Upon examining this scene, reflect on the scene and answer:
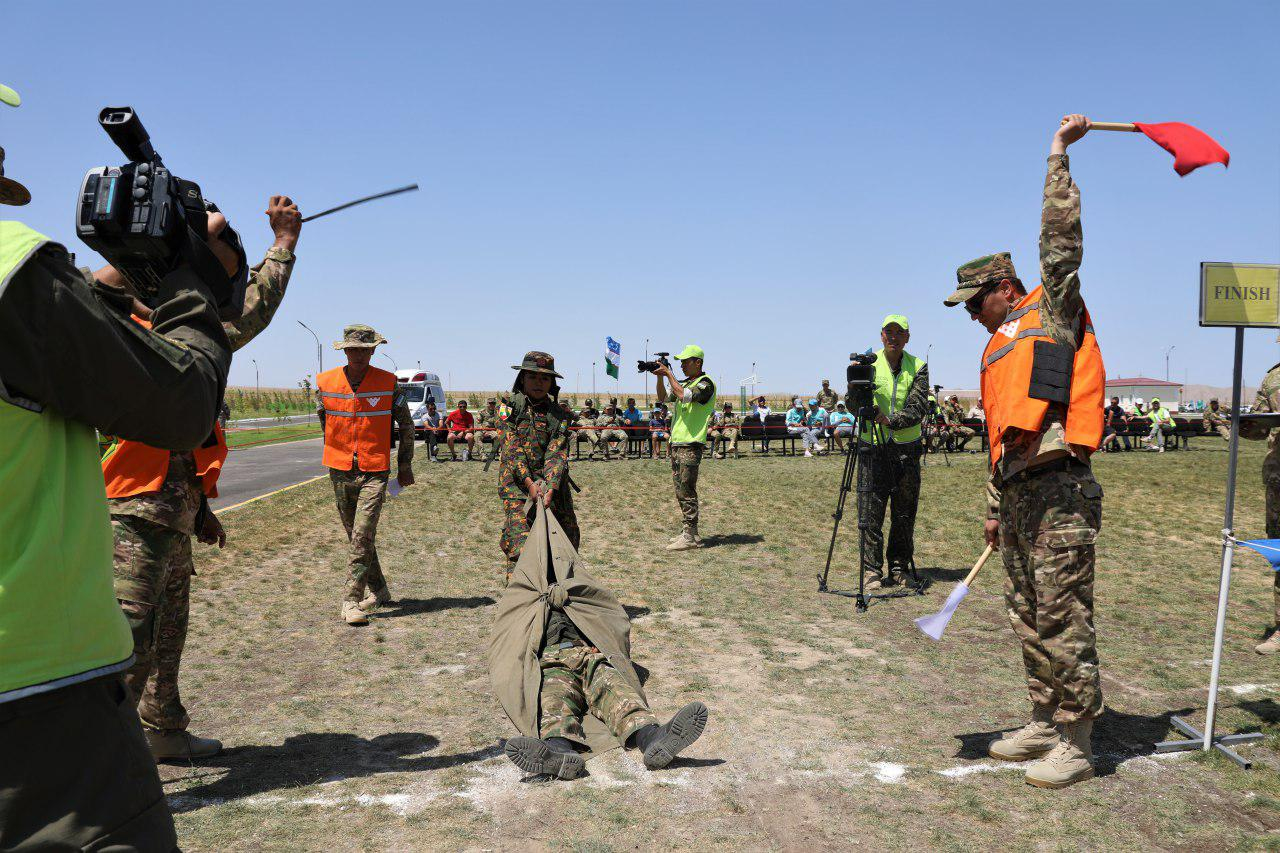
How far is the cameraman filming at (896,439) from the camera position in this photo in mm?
8094

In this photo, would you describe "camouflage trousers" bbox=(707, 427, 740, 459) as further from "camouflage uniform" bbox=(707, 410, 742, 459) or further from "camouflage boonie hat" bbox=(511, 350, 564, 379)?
"camouflage boonie hat" bbox=(511, 350, 564, 379)

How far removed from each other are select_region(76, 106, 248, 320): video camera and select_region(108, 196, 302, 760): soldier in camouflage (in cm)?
137

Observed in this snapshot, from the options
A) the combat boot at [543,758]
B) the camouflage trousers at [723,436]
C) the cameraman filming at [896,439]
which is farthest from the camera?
the camouflage trousers at [723,436]

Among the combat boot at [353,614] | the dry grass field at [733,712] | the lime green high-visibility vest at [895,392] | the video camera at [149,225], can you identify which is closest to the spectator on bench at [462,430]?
the dry grass field at [733,712]

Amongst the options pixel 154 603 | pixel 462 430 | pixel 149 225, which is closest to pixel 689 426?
pixel 154 603

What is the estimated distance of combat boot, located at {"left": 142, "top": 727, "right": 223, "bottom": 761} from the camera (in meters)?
4.21

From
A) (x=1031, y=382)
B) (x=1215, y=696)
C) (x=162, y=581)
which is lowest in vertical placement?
(x=1215, y=696)

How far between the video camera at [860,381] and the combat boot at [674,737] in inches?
162

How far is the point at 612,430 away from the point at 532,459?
16.3 metres

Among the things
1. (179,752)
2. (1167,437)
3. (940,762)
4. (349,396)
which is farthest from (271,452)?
(1167,437)

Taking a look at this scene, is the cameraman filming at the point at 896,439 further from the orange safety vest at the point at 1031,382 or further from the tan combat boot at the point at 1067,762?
the tan combat boot at the point at 1067,762

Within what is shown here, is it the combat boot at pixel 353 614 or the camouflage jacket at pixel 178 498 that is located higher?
the camouflage jacket at pixel 178 498

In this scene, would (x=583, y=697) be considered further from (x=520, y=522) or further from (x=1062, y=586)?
(x=1062, y=586)

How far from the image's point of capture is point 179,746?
4246 millimetres
